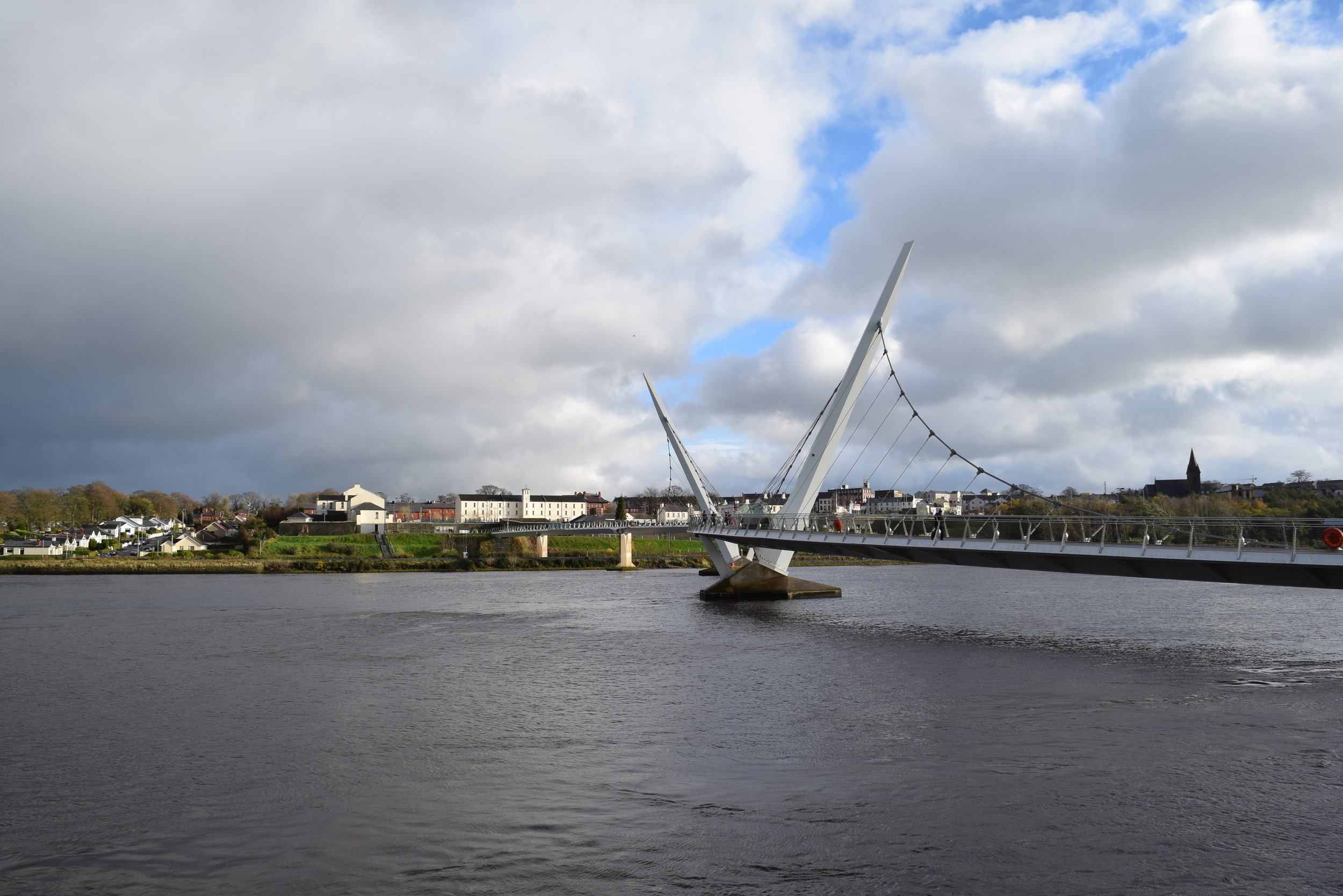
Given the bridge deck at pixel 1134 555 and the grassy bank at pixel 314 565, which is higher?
the bridge deck at pixel 1134 555

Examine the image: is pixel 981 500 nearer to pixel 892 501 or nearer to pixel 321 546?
pixel 892 501

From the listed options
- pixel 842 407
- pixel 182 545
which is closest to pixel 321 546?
pixel 182 545

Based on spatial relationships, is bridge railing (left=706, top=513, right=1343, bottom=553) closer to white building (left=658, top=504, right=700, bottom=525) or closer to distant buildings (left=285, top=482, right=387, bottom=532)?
distant buildings (left=285, top=482, right=387, bottom=532)

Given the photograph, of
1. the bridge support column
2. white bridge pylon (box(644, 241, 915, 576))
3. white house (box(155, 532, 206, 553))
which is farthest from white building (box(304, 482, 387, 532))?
white bridge pylon (box(644, 241, 915, 576))

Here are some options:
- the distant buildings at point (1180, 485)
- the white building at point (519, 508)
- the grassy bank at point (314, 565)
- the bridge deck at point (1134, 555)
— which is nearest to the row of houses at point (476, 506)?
the white building at point (519, 508)

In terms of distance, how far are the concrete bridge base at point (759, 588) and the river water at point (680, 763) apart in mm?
14493

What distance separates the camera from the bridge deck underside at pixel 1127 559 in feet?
64.4

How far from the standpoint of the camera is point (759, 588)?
4591cm

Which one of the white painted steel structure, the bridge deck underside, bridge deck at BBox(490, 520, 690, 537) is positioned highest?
the white painted steel structure

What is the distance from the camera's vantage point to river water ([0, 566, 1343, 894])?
9.64m

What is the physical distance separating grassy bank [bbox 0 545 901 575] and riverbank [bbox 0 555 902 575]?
5 centimetres

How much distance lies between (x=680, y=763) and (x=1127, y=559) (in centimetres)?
1463

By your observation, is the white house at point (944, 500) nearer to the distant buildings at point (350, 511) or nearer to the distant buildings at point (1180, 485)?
the distant buildings at point (1180, 485)

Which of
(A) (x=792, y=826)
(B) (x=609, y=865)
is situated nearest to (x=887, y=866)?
(A) (x=792, y=826)
